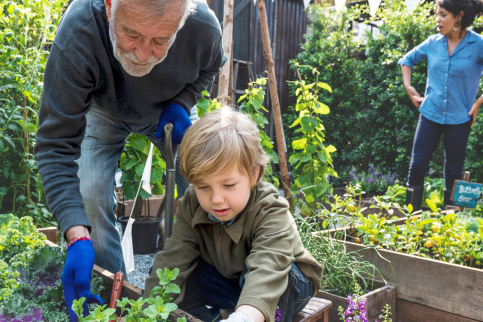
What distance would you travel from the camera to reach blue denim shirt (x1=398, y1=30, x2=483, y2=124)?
3.54 m

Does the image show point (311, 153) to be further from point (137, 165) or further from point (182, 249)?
point (182, 249)

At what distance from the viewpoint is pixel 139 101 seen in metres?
1.78

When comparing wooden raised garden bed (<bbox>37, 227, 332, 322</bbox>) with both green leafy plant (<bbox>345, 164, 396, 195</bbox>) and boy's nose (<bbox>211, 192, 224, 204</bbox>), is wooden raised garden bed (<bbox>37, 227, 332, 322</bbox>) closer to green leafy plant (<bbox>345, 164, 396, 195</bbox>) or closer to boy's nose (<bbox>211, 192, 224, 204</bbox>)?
boy's nose (<bbox>211, 192, 224, 204</bbox>)

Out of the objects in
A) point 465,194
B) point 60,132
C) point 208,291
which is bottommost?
point 208,291

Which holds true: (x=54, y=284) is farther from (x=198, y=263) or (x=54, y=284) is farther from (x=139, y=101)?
(x=139, y=101)

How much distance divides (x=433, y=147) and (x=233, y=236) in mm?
2803

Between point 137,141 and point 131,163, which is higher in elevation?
point 137,141

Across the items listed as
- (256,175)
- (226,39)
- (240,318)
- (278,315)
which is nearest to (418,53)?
(226,39)

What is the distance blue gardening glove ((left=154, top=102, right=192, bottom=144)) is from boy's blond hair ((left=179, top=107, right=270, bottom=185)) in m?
0.29

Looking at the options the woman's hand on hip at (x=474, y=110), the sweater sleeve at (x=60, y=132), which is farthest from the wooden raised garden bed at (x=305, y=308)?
the woman's hand on hip at (x=474, y=110)

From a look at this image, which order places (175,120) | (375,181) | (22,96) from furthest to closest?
(375,181), (22,96), (175,120)

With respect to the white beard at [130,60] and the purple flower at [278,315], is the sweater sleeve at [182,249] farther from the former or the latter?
the white beard at [130,60]

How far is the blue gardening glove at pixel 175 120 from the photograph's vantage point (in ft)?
5.42

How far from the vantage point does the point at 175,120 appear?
1693mm
